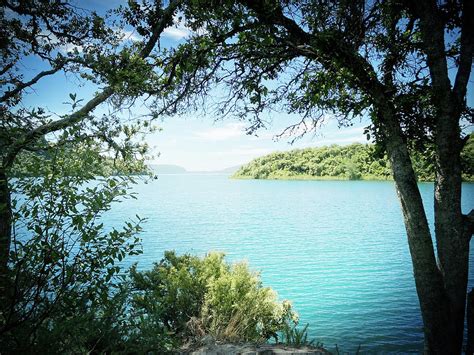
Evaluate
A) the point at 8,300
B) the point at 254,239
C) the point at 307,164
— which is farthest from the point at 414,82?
the point at 307,164

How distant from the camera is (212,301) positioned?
23.8ft

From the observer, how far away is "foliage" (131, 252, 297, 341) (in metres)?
6.88

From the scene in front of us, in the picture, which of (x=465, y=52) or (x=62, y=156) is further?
(x=465, y=52)

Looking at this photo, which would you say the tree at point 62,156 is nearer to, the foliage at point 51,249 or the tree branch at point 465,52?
the foliage at point 51,249

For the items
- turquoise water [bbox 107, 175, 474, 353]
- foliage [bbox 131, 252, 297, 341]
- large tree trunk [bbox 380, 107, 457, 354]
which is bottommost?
turquoise water [bbox 107, 175, 474, 353]

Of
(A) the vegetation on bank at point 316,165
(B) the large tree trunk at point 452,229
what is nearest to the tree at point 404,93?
(B) the large tree trunk at point 452,229

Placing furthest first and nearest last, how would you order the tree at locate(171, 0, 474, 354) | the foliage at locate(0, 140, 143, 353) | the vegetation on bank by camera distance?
the vegetation on bank < the tree at locate(171, 0, 474, 354) < the foliage at locate(0, 140, 143, 353)

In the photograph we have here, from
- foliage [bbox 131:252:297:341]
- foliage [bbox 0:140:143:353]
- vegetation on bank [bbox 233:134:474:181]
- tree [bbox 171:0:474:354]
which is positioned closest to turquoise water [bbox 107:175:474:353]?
foliage [bbox 0:140:143:353]

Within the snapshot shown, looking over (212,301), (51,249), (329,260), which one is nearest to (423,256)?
(212,301)

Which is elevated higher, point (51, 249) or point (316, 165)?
point (316, 165)

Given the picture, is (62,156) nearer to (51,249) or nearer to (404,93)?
(51,249)

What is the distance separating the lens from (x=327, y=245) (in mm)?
26547

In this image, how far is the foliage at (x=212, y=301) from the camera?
22.6 feet

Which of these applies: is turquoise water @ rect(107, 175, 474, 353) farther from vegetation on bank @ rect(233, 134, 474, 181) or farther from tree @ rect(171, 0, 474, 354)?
vegetation on bank @ rect(233, 134, 474, 181)
